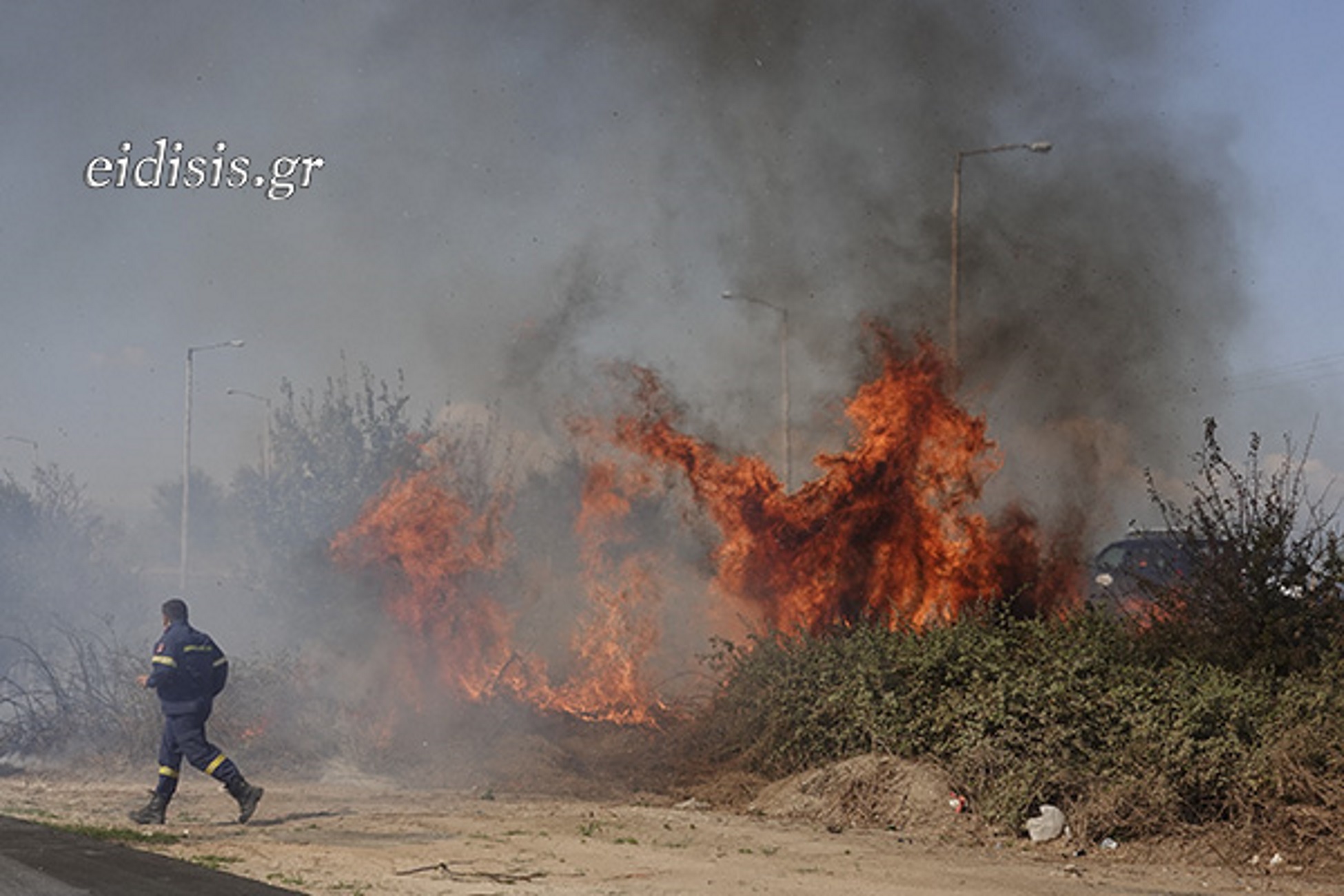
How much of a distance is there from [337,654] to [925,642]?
22.4 ft

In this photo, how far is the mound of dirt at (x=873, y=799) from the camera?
11.2 metres

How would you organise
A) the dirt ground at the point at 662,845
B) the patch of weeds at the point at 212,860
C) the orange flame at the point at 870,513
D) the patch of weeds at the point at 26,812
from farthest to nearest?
the orange flame at the point at 870,513, the patch of weeds at the point at 26,812, the patch of weeds at the point at 212,860, the dirt ground at the point at 662,845

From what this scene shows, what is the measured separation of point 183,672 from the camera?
1197 centimetres

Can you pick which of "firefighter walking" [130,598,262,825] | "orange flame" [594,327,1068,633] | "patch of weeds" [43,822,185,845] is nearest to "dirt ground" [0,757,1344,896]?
"patch of weeds" [43,822,185,845]

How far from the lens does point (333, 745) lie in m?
15.6

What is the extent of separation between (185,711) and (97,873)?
313 cm

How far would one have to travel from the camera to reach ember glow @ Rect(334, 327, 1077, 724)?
586 inches

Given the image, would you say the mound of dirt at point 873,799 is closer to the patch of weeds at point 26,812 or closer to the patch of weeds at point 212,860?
the patch of weeds at point 212,860

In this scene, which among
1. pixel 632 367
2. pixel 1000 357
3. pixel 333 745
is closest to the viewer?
pixel 333 745

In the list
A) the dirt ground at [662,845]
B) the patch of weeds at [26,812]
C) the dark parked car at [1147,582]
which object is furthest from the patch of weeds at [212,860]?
the dark parked car at [1147,582]

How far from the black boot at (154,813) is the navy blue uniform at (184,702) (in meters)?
0.11

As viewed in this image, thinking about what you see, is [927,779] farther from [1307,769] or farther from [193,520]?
[193,520]

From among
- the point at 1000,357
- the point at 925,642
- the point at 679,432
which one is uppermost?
the point at 1000,357

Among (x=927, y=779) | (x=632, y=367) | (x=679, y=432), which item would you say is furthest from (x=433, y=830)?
(x=632, y=367)
